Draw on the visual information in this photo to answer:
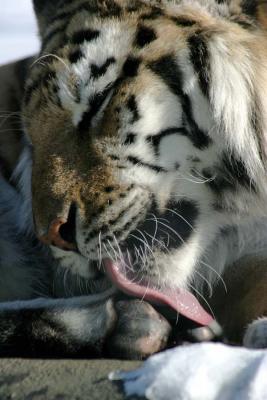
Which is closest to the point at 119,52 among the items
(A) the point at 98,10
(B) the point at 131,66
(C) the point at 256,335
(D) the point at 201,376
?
(B) the point at 131,66

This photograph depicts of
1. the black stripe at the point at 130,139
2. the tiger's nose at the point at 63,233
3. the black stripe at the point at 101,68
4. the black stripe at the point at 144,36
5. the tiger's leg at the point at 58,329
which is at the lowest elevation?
the tiger's leg at the point at 58,329

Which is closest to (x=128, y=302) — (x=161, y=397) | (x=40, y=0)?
(x=161, y=397)

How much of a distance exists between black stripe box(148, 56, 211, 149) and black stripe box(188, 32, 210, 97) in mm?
34

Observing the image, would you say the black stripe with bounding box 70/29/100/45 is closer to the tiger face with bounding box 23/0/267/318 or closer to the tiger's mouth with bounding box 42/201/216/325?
the tiger face with bounding box 23/0/267/318

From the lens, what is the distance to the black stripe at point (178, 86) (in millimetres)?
1401

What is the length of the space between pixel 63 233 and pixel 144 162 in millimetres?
199

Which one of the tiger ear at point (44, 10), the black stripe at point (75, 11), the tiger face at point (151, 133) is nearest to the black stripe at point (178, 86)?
the tiger face at point (151, 133)

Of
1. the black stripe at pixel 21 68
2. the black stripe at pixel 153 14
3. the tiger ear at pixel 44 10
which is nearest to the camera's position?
the black stripe at pixel 153 14

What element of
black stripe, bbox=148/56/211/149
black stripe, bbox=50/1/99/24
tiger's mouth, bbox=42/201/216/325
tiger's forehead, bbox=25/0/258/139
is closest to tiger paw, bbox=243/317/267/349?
tiger's mouth, bbox=42/201/216/325

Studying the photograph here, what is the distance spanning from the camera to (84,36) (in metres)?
1.50

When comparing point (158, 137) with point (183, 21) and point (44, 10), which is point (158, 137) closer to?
point (183, 21)

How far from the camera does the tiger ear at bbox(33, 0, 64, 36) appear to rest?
180 cm

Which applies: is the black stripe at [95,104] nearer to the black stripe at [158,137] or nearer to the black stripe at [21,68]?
the black stripe at [158,137]

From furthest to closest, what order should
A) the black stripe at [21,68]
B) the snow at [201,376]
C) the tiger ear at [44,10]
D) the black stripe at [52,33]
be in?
1. the black stripe at [21,68]
2. the tiger ear at [44,10]
3. the black stripe at [52,33]
4. the snow at [201,376]
